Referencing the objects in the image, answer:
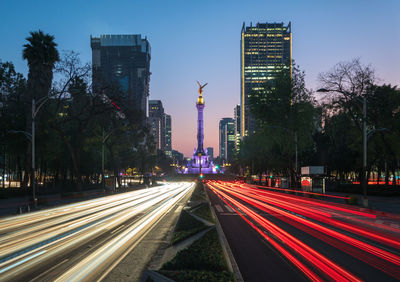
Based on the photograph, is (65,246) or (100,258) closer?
(100,258)

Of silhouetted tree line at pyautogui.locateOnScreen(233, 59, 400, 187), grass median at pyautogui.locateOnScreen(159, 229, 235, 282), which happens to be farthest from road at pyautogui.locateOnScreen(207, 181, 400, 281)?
silhouetted tree line at pyautogui.locateOnScreen(233, 59, 400, 187)

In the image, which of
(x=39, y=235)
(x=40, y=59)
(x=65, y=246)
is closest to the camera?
(x=65, y=246)

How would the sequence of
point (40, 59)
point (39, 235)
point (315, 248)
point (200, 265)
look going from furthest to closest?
point (40, 59), point (39, 235), point (315, 248), point (200, 265)

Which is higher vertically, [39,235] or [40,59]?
[40,59]

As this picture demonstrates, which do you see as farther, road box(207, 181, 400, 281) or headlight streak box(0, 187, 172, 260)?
headlight streak box(0, 187, 172, 260)

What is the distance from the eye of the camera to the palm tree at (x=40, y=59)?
126ft

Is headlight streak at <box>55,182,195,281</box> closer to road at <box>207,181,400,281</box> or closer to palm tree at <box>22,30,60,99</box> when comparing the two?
road at <box>207,181,400,281</box>

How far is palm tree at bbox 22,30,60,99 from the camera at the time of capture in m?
38.5

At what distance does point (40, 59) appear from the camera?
3878 centimetres

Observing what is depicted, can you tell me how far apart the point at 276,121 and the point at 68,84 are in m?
29.2

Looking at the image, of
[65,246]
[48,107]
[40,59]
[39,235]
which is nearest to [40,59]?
[40,59]

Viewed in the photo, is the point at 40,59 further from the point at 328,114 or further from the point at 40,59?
the point at 328,114

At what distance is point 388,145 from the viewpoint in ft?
146

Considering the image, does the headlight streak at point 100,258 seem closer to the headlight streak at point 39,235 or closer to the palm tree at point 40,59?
the headlight streak at point 39,235
